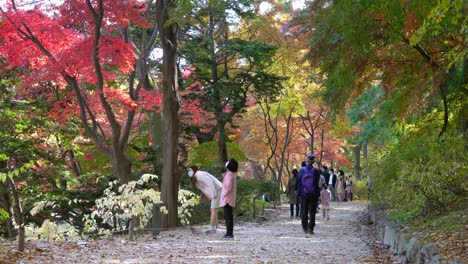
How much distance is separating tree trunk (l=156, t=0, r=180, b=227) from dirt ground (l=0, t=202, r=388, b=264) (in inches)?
25.7

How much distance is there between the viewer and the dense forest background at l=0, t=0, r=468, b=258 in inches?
292

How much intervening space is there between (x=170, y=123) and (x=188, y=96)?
307 inches

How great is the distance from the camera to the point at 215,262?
23.0 ft

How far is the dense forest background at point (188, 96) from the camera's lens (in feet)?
24.3

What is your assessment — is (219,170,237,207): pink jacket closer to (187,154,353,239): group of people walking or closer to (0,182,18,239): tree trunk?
(187,154,353,239): group of people walking

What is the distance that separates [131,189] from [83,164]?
9470mm

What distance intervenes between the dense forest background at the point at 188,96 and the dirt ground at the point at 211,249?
2.08ft

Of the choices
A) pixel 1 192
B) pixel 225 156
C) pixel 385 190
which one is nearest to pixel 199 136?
pixel 225 156

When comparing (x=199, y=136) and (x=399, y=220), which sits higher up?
(x=199, y=136)

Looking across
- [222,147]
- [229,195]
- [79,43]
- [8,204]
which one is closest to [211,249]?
[229,195]

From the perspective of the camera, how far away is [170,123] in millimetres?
11633

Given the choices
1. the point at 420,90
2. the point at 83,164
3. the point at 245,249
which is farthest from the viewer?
the point at 83,164

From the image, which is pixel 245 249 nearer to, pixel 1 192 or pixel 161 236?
pixel 161 236

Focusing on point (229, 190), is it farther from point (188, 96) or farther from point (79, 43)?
point (188, 96)
